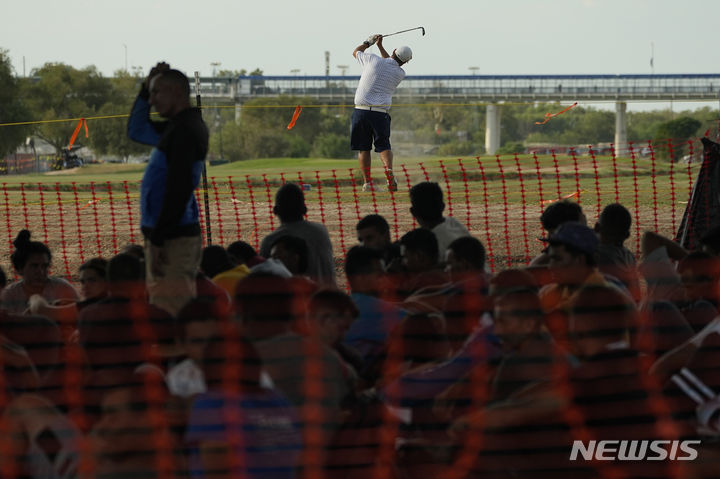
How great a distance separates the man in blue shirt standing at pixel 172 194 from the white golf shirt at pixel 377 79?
6.61 metres

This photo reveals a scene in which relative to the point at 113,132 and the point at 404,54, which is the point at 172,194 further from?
the point at 113,132

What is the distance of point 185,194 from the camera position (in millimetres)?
5277

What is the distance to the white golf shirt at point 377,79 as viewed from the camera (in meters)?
12.0

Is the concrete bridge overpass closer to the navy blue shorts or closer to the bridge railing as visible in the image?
the bridge railing

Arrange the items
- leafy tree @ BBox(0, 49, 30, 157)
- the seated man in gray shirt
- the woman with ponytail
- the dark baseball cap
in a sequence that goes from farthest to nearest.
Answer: leafy tree @ BBox(0, 49, 30, 157) < the seated man in gray shirt < the woman with ponytail < the dark baseball cap

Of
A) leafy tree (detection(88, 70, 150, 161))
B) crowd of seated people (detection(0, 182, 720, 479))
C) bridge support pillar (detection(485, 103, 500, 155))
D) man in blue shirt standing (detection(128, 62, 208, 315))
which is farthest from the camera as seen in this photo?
bridge support pillar (detection(485, 103, 500, 155))

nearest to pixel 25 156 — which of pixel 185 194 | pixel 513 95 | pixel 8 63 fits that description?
pixel 8 63

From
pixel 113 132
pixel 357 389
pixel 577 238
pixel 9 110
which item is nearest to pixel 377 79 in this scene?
pixel 577 238

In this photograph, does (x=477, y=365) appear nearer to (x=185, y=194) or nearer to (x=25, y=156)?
(x=185, y=194)

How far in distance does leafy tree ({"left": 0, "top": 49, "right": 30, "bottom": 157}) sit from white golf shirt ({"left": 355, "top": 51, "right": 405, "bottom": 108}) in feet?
133

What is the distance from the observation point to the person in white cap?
1203 cm

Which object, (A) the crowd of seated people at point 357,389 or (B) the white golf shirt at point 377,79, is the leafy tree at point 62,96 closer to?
(B) the white golf shirt at point 377,79

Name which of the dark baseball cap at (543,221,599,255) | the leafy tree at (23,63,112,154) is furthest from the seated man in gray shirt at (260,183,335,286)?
the leafy tree at (23,63,112,154)

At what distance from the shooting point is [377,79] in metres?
12.0
